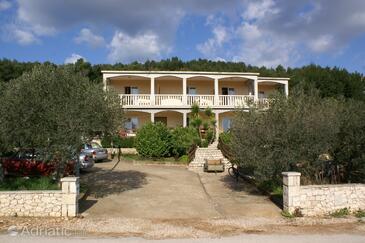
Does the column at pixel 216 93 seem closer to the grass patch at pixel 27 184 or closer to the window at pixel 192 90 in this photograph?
the window at pixel 192 90

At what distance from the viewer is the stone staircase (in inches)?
925

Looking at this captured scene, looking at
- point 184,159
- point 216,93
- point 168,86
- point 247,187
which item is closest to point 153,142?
point 184,159

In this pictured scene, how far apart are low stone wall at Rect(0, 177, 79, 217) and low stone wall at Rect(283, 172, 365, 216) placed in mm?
6369

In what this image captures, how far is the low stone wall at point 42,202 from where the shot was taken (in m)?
11.1

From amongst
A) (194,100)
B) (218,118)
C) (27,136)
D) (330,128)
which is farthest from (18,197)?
(218,118)

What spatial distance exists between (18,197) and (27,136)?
1.94m

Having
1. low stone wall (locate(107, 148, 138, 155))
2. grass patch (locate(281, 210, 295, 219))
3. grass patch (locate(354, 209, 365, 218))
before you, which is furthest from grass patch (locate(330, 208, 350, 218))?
low stone wall (locate(107, 148, 138, 155))

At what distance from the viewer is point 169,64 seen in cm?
5291

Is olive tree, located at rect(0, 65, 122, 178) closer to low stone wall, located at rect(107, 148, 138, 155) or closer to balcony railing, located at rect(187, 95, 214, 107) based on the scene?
low stone wall, located at rect(107, 148, 138, 155)

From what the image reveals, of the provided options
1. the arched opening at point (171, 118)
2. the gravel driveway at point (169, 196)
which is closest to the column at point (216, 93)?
the arched opening at point (171, 118)

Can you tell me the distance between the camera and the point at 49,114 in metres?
12.1

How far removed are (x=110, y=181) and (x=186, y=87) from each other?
18129 mm

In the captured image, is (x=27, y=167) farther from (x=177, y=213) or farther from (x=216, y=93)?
(x=216, y=93)

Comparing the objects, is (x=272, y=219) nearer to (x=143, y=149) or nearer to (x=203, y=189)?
(x=203, y=189)
